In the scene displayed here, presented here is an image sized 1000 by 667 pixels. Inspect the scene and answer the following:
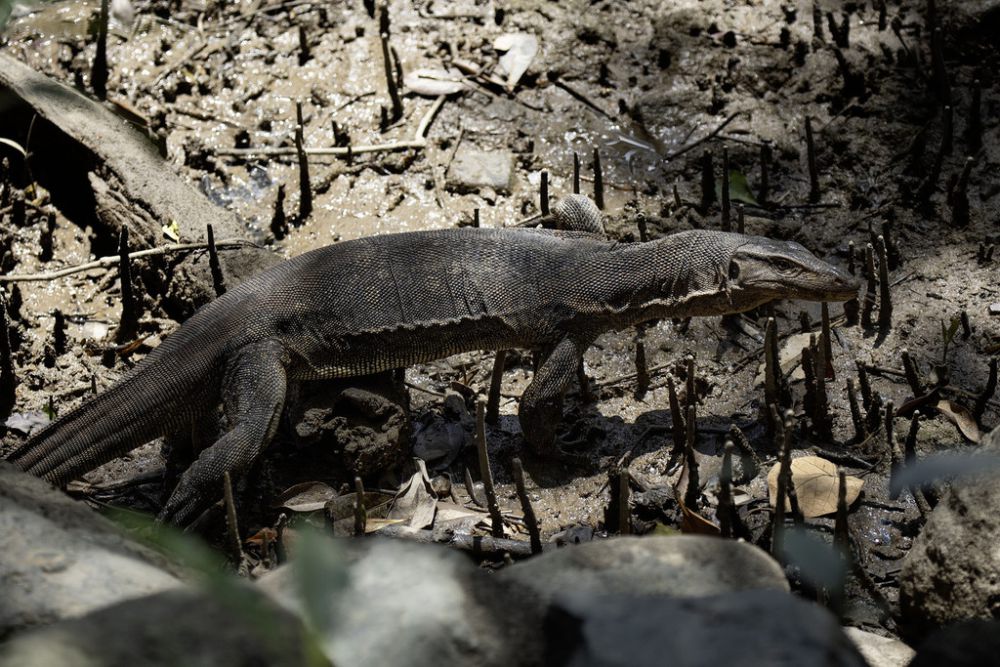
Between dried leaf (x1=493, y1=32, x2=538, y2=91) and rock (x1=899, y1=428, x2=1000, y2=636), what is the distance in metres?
5.35

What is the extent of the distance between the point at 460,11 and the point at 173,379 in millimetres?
4944

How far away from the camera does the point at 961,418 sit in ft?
19.9

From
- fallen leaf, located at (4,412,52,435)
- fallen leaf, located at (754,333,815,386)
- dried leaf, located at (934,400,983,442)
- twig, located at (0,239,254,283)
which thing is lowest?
dried leaf, located at (934,400,983,442)

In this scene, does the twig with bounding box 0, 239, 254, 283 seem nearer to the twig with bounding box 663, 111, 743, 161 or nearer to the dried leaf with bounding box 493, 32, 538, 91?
the dried leaf with bounding box 493, 32, 538, 91

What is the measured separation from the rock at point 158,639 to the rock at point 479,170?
539 centimetres

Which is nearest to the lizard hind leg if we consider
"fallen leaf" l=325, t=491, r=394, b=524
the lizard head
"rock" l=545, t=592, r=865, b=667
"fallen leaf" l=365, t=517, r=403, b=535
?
"fallen leaf" l=325, t=491, r=394, b=524

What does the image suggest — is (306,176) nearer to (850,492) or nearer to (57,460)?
(57,460)

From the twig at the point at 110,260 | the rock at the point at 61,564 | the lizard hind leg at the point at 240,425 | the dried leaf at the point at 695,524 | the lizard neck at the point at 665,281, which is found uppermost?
the rock at the point at 61,564

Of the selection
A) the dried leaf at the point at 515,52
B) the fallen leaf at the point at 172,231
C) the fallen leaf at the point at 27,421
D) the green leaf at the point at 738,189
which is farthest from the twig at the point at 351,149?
the fallen leaf at the point at 27,421

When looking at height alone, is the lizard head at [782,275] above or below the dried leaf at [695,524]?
above

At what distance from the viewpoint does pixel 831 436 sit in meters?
6.27

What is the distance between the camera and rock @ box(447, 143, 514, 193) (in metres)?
8.17

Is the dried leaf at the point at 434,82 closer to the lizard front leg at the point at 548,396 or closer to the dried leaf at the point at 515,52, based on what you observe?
the dried leaf at the point at 515,52

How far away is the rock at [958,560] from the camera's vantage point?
454cm
